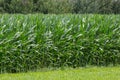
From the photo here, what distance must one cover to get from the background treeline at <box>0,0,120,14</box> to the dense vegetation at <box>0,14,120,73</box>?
7.38 m

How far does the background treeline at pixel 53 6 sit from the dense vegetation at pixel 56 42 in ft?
24.2

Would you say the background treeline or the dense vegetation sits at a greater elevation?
the background treeline

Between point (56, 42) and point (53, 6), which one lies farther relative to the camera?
point (53, 6)

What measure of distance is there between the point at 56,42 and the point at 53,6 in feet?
30.1

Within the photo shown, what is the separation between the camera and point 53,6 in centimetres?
1847

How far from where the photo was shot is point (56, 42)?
31.1 feet

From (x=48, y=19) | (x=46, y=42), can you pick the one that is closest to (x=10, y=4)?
(x=48, y=19)

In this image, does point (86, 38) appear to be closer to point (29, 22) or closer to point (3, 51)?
point (29, 22)

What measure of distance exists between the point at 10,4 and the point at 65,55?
9.26 metres

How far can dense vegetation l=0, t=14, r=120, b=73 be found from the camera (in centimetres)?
891

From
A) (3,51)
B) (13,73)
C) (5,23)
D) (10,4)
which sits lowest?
(13,73)

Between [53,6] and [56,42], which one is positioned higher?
[53,6]

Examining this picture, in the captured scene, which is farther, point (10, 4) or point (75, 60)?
point (10, 4)

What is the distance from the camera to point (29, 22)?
10.0 m
